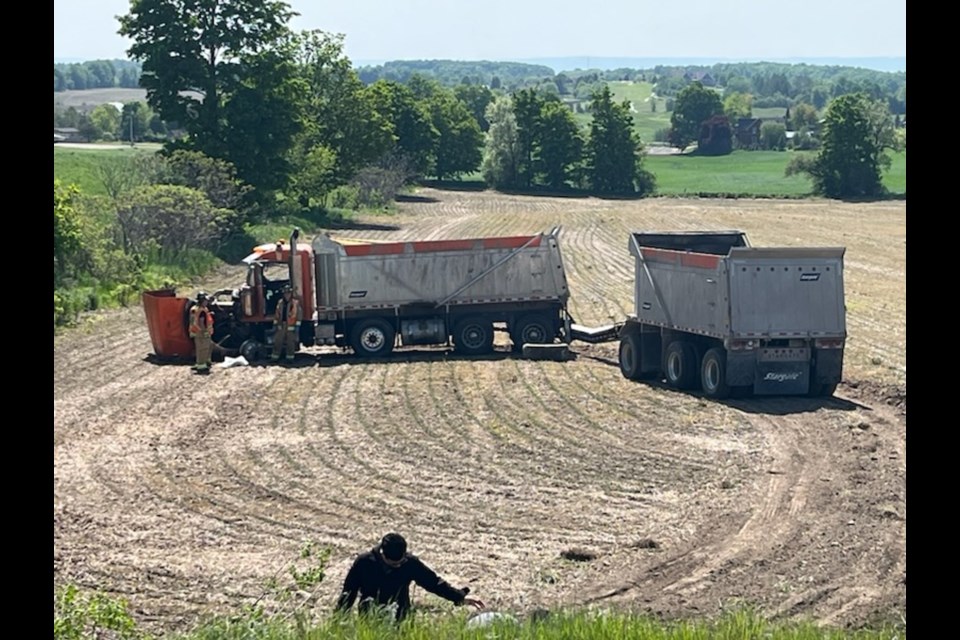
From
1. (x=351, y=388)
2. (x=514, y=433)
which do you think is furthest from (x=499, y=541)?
(x=351, y=388)

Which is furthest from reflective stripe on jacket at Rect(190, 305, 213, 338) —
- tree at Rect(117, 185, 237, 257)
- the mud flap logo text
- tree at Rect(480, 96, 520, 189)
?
tree at Rect(480, 96, 520, 189)

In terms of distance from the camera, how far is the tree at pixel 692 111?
17038cm

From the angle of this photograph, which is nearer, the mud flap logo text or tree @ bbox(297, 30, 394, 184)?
the mud flap logo text

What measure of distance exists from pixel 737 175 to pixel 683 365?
109807 mm

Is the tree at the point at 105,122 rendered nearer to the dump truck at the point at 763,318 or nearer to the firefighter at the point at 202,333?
the firefighter at the point at 202,333

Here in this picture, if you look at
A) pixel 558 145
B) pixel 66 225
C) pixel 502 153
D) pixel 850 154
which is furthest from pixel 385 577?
pixel 502 153

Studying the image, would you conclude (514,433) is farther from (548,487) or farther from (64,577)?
(64,577)

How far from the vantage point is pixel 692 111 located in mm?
171875

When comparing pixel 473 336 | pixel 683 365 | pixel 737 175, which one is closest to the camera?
pixel 683 365

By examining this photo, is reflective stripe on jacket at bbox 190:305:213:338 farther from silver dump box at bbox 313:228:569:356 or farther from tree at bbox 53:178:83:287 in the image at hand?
tree at bbox 53:178:83:287

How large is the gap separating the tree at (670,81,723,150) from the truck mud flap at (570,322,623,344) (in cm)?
14256

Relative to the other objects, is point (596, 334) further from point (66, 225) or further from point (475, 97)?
point (475, 97)

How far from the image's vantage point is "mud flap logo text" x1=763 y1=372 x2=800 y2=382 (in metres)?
23.7

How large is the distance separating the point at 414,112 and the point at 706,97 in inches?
2824
